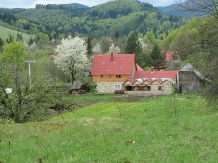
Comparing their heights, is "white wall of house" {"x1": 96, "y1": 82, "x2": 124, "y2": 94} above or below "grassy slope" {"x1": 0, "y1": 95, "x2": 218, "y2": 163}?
below

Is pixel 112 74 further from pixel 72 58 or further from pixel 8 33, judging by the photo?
pixel 8 33

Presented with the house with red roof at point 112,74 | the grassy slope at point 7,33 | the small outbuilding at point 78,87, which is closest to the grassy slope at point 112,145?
the house with red roof at point 112,74

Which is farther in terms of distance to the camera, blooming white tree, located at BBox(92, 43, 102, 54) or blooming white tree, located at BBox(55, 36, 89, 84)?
blooming white tree, located at BBox(92, 43, 102, 54)

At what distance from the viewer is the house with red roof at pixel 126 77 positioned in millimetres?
50281

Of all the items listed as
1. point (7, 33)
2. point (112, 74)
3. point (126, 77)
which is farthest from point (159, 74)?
point (7, 33)

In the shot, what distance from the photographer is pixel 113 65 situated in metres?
54.4

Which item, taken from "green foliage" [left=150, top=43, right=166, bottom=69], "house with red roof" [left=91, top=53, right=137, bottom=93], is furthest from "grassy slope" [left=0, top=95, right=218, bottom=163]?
"green foliage" [left=150, top=43, right=166, bottom=69]

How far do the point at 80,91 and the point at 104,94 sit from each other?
4407 millimetres

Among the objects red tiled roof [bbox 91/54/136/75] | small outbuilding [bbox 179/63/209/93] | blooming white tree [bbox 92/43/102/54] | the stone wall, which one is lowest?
the stone wall

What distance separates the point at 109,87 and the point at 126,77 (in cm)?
332

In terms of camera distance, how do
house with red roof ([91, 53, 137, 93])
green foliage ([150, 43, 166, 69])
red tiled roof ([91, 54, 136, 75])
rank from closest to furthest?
house with red roof ([91, 53, 137, 93]) → red tiled roof ([91, 54, 136, 75]) → green foliage ([150, 43, 166, 69])

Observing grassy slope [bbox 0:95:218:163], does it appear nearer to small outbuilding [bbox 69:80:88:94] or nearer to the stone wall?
the stone wall

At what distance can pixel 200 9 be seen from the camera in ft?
42.7

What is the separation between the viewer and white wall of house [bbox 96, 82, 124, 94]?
53250 millimetres
